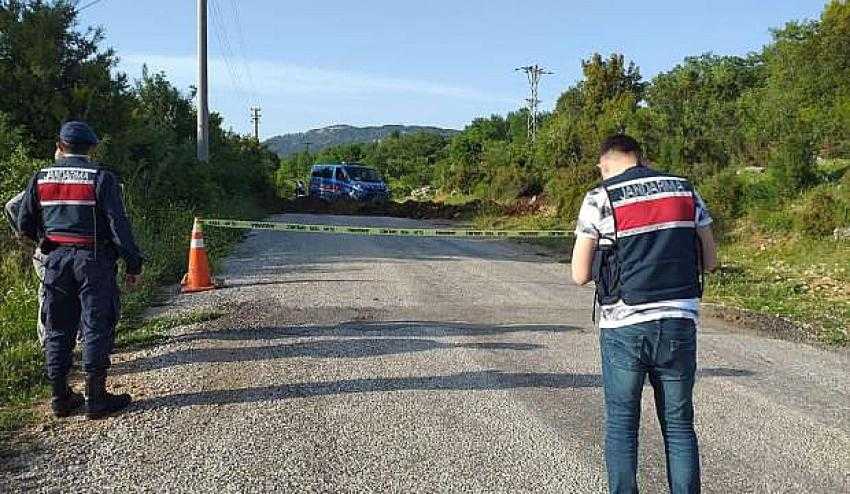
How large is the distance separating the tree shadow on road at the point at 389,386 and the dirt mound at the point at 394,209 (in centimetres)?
2405

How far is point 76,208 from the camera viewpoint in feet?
17.6

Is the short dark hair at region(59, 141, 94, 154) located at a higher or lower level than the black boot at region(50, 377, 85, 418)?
higher

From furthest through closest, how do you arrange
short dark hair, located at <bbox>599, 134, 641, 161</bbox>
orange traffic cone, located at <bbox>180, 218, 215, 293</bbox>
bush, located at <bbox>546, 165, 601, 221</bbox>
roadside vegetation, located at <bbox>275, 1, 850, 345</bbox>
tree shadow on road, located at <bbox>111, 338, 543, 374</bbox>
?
bush, located at <bbox>546, 165, 601, 221</bbox>
roadside vegetation, located at <bbox>275, 1, 850, 345</bbox>
orange traffic cone, located at <bbox>180, 218, 215, 293</bbox>
tree shadow on road, located at <bbox>111, 338, 543, 374</bbox>
short dark hair, located at <bbox>599, 134, 641, 161</bbox>

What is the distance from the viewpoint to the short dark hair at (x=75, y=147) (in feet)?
18.0

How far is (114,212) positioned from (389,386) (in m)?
2.31

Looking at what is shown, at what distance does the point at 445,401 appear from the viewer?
585cm

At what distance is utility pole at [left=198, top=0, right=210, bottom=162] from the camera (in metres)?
22.5

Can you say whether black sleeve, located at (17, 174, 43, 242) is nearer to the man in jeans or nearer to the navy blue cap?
the navy blue cap

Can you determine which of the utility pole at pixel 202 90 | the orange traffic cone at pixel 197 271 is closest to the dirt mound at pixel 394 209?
the utility pole at pixel 202 90

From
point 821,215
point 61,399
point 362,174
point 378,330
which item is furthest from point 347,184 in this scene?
point 61,399

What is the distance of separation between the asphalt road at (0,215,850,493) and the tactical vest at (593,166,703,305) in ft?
4.07

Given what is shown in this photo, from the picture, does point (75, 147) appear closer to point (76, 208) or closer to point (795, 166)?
point (76, 208)

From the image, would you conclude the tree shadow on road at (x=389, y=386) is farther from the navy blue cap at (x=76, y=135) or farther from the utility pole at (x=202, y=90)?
the utility pole at (x=202, y=90)

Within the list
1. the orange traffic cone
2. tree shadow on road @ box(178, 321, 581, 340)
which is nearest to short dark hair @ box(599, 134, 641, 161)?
tree shadow on road @ box(178, 321, 581, 340)
